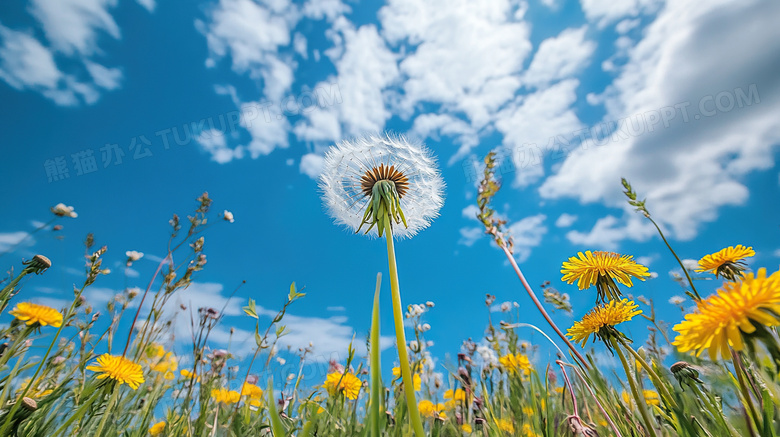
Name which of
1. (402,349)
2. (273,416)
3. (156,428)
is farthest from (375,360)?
(156,428)

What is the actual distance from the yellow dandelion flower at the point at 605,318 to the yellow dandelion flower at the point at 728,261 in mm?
522

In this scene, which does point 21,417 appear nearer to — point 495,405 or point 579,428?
point 579,428

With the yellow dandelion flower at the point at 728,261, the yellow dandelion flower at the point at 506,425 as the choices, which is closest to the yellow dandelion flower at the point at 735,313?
the yellow dandelion flower at the point at 728,261

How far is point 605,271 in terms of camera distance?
146cm

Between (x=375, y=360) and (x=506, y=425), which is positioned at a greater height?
(x=375, y=360)

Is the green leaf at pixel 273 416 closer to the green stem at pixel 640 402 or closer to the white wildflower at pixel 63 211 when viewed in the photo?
the green stem at pixel 640 402

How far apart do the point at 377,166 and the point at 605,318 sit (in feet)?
5.48

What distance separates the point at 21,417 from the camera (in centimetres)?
139

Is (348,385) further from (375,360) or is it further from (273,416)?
(273,416)

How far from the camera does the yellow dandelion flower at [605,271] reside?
1422mm

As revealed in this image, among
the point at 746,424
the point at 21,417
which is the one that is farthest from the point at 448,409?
the point at 21,417

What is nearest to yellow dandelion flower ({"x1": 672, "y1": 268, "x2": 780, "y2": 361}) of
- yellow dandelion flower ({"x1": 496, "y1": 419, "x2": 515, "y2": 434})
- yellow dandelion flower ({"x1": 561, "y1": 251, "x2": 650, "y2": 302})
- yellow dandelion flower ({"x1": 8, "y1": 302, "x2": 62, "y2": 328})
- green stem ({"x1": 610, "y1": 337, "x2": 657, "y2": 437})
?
green stem ({"x1": 610, "y1": 337, "x2": 657, "y2": 437})

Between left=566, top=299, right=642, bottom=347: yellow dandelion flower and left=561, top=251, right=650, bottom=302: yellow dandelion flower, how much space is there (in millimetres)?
144

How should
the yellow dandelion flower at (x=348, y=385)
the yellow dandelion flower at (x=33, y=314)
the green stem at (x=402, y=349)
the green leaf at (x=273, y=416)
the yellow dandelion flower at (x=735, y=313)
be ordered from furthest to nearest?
1. the yellow dandelion flower at (x=348, y=385)
2. the yellow dandelion flower at (x=33, y=314)
3. the green stem at (x=402, y=349)
4. the green leaf at (x=273, y=416)
5. the yellow dandelion flower at (x=735, y=313)
